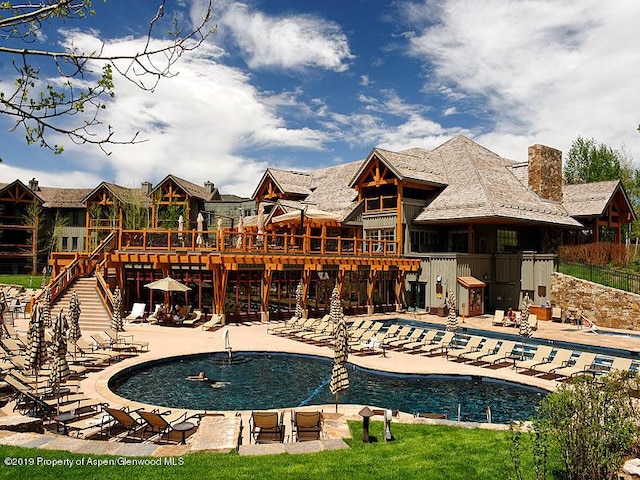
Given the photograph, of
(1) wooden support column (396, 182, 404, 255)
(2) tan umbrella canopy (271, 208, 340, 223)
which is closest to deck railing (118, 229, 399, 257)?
(2) tan umbrella canopy (271, 208, 340, 223)

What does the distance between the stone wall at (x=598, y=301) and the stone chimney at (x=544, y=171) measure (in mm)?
8468

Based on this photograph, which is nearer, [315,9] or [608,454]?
[608,454]

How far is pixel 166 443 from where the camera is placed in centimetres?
904

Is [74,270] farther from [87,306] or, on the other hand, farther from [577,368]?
[577,368]

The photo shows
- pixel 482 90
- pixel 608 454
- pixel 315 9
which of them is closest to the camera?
pixel 608 454

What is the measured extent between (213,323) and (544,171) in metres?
25.0

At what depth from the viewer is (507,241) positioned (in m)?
32.8

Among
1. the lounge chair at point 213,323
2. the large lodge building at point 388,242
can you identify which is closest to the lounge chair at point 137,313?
the large lodge building at point 388,242

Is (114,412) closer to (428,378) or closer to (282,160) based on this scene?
(428,378)

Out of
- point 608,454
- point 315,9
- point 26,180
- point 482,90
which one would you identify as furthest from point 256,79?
point 26,180

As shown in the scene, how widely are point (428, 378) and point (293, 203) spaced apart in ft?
81.9

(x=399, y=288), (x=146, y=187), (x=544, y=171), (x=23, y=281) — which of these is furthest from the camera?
(x=146, y=187)

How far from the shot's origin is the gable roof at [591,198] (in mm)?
33781

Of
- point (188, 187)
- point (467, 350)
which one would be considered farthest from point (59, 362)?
point (188, 187)
